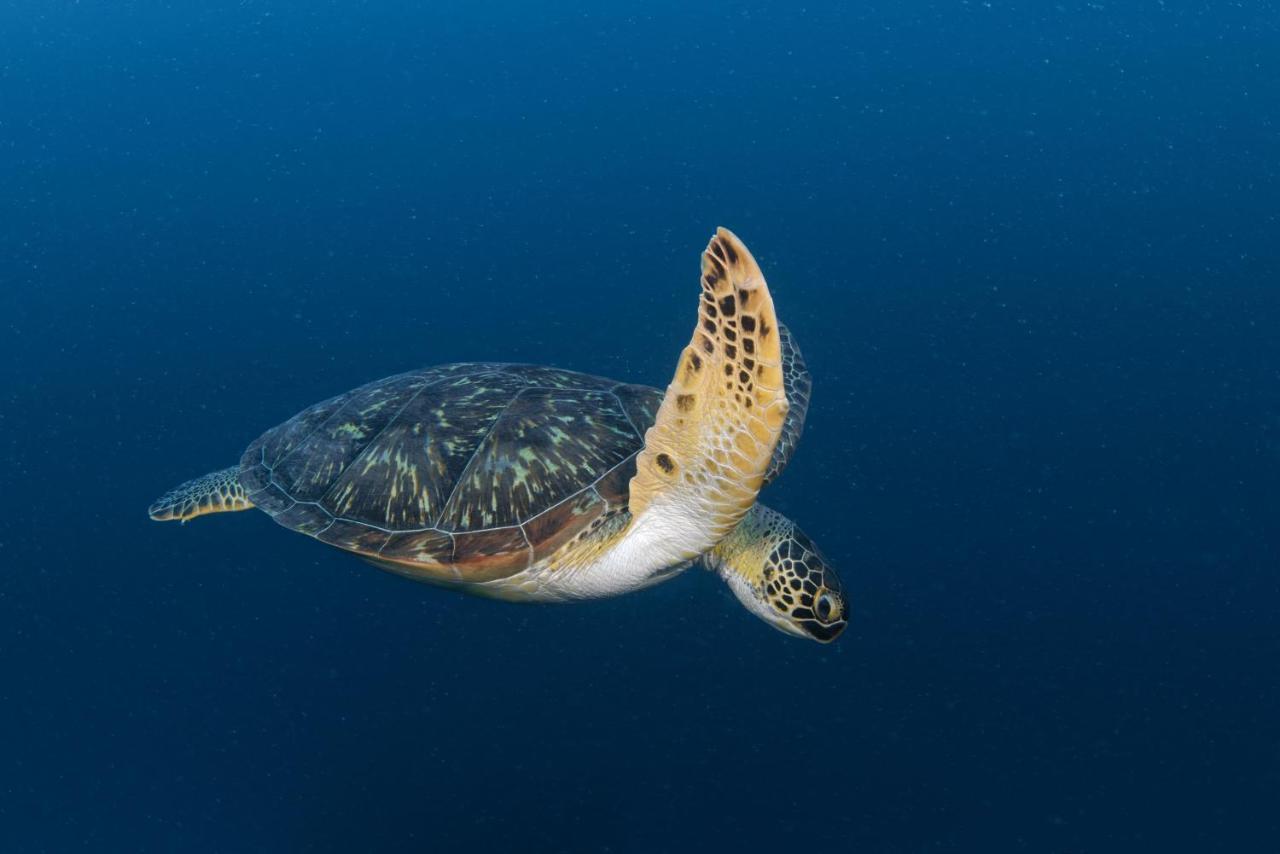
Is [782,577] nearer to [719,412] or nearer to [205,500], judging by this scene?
[719,412]

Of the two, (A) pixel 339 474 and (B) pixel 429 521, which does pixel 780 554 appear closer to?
(B) pixel 429 521

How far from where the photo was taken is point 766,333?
2193mm

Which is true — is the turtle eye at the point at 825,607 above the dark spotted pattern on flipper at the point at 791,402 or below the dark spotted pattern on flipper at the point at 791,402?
below

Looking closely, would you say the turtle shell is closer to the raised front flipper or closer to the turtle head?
the raised front flipper

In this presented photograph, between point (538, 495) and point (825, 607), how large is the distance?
103 cm

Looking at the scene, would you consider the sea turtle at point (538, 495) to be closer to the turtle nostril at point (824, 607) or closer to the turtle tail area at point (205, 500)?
the turtle nostril at point (824, 607)

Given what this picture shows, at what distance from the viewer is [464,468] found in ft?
10.1

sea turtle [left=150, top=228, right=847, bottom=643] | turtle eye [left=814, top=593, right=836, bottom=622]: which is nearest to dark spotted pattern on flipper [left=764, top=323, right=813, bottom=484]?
sea turtle [left=150, top=228, right=847, bottom=643]

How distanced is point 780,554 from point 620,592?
0.60 metres

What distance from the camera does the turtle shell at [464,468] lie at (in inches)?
116

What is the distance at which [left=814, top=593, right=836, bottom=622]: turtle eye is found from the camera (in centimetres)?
294

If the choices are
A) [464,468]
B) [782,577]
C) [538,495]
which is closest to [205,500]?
[464,468]

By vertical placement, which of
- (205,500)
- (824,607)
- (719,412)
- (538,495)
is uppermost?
(719,412)

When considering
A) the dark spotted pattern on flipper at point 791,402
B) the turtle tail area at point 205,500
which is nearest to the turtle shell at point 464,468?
the turtle tail area at point 205,500
